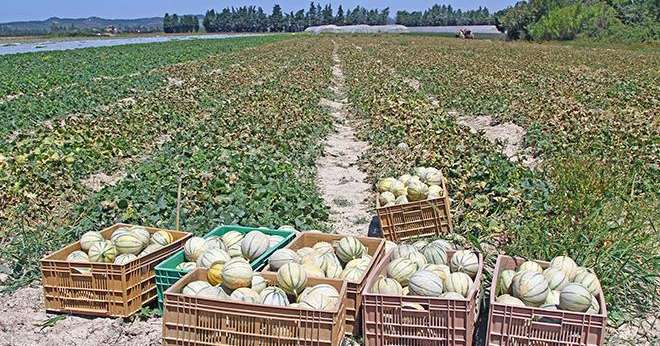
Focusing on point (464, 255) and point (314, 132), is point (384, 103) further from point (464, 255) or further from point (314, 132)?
point (464, 255)

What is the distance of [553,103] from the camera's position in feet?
49.0

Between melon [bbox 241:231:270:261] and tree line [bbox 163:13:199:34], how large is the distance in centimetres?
16231

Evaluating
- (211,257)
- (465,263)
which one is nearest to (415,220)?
(465,263)

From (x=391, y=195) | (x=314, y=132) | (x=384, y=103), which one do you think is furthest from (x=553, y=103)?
(x=391, y=195)

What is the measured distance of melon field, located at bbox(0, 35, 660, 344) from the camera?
591cm

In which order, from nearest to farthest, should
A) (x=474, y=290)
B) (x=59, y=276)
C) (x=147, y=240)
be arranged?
(x=474, y=290) < (x=59, y=276) < (x=147, y=240)

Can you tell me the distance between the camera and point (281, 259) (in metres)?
4.61

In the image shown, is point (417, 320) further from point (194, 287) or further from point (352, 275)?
point (194, 287)

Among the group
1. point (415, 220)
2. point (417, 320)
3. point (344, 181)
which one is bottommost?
point (344, 181)

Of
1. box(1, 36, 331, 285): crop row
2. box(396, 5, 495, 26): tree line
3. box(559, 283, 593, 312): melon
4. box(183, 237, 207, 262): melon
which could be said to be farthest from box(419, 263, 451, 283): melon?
box(396, 5, 495, 26): tree line

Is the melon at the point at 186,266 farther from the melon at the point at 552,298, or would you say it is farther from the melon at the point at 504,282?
the melon at the point at 552,298

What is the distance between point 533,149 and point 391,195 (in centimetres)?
507

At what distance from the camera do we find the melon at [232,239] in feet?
17.3

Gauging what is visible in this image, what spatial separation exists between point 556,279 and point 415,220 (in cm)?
232
